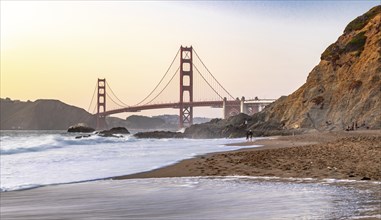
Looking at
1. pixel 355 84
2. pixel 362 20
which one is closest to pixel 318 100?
pixel 355 84

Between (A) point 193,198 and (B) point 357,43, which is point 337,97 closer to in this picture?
(B) point 357,43

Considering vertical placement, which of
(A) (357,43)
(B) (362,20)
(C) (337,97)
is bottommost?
(C) (337,97)

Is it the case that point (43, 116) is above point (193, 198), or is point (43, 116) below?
above

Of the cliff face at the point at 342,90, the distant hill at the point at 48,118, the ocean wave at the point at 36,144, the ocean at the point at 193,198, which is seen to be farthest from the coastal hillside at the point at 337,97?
the distant hill at the point at 48,118

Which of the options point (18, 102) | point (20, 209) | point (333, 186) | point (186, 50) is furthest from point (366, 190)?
point (18, 102)

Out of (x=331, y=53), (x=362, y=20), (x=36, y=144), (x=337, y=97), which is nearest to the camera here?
(x=36, y=144)

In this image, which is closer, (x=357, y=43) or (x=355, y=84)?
(x=355, y=84)

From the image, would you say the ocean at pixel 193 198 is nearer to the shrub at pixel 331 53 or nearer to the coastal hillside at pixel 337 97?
the coastal hillside at pixel 337 97

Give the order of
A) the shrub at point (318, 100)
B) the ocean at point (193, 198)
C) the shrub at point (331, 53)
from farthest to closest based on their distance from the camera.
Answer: the shrub at point (331, 53) → the shrub at point (318, 100) → the ocean at point (193, 198)
